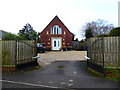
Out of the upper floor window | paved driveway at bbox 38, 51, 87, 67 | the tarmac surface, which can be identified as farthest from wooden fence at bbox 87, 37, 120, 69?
the upper floor window

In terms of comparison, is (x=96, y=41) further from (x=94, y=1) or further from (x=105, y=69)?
(x=94, y=1)

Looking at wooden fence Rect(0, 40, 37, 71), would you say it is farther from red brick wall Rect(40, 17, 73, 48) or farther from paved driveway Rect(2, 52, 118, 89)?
red brick wall Rect(40, 17, 73, 48)

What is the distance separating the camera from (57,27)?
2655cm

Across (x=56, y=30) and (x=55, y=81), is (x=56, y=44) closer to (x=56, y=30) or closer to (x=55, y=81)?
(x=56, y=30)

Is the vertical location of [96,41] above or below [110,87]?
above

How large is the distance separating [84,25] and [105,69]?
34.4 metres

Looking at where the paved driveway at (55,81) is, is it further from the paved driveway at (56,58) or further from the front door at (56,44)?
the front door at (56,44)

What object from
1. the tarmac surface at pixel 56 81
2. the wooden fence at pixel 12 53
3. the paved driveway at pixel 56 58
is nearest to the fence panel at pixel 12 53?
the wooden fence at pixel 12 53

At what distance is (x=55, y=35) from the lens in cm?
2623

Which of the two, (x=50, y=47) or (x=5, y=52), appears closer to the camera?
(x=5, y=52)

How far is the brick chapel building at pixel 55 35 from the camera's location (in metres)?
26.2

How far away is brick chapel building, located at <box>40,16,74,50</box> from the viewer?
1032 inches

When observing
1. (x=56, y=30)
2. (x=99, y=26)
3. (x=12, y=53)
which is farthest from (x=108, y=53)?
(x=99, y=26)

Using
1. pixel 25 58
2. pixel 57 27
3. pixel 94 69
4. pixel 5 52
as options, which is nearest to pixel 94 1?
pixel 94 69
